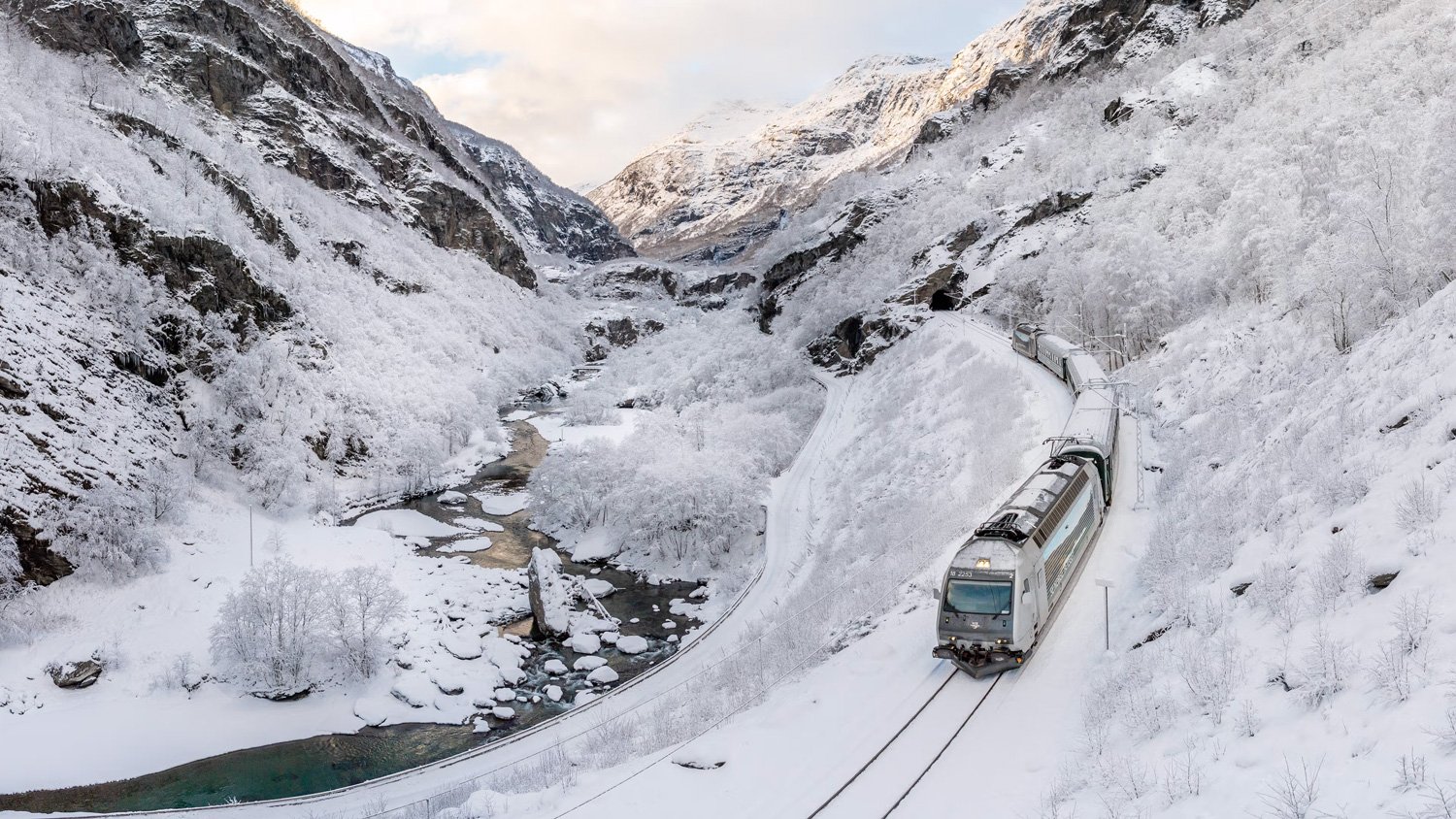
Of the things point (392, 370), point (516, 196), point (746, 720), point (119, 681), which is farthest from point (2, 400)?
point (516, 196)

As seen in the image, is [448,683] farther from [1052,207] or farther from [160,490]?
[1052,207]

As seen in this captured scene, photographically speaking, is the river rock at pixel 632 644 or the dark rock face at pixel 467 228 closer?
the river rock at pixel 632 644

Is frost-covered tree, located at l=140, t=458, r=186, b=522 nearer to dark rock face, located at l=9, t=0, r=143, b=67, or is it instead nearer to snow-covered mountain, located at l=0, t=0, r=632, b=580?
snow-covered mountain, located at l=0, t=0, r=632, b=580

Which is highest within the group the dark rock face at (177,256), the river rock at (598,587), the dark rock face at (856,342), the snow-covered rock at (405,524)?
the dark rock face at (177,256)

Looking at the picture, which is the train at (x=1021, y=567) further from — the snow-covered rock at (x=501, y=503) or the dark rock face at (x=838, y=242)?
the dark rock face at (x=838, y=242)

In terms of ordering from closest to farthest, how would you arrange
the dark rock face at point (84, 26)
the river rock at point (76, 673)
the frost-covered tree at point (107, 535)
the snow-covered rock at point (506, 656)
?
the river rock at point (76, 673) < the snow-covered rock at point (506, 656) < the frost-covered tree at point (107, 535) < the dark rock face at point (84, 26)

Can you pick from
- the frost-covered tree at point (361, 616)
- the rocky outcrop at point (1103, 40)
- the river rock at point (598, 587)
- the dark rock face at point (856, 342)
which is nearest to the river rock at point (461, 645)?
the frost-covered tree at point (361, 616)

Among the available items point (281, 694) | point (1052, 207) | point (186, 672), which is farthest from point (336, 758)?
point (1052, 207)
